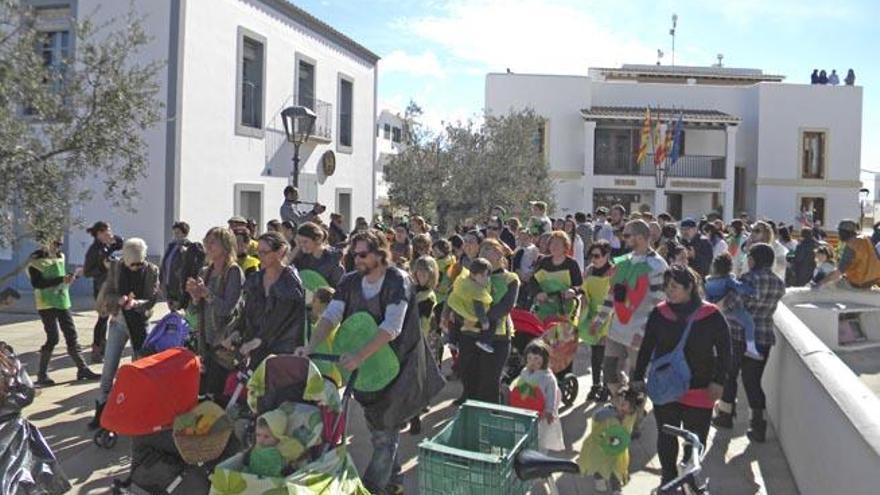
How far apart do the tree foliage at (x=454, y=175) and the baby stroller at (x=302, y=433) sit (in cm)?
1550

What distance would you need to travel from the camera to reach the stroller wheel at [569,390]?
7418 millimetres

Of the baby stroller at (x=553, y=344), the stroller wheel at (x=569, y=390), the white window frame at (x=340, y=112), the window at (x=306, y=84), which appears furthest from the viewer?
the white window frame at (x=340, y=112)

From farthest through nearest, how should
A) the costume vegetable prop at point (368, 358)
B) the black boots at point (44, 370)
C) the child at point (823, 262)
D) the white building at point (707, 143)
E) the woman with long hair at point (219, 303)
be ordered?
the white building at point (707, 143) → the child at point (823, 262) → the black boots at point (44, 370) → the woman with long hair at point (219, 303) → the costume vegetable prop at point (368, 358)

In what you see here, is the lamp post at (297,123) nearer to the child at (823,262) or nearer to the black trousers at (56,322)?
the black trousers at (56,322)

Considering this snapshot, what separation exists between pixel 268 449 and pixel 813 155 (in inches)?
1405

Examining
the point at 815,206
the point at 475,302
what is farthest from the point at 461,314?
the point at 815,206

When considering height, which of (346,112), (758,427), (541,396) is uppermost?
(346,112)

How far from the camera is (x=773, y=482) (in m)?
5.64

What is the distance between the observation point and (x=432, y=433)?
6.62 m

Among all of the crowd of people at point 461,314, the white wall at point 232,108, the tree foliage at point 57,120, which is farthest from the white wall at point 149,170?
the tree foliage at point 57,120

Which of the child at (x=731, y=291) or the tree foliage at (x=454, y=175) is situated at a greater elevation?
the tree foliage at (x=454, y=175)

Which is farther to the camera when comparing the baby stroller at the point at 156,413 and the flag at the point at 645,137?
the flag at the point at 645,137

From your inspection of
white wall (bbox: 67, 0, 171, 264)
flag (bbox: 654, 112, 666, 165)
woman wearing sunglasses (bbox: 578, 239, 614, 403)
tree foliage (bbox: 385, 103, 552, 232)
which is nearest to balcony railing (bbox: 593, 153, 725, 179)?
flag (bbox: 654, 112, 666, 165)

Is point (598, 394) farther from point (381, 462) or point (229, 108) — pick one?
point (229, 108)
